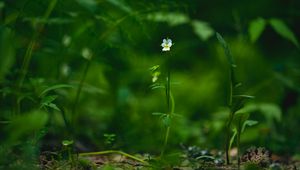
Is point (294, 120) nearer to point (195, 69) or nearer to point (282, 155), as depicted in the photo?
point (282, 155)

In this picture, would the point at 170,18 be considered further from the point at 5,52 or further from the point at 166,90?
the point at 5,52

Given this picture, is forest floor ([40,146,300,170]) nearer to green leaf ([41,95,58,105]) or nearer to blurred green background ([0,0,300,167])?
blurred green background ([0,0,300,167])

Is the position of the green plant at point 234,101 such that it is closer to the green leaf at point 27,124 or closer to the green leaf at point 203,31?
the green leaf at point 27,124

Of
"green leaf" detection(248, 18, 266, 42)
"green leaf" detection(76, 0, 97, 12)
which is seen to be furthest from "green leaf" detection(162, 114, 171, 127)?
"green leaf" detection(248, 18, 266, 42)

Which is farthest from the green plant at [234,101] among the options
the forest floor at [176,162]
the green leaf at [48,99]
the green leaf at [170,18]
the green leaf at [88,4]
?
the green leaf at [170,18]

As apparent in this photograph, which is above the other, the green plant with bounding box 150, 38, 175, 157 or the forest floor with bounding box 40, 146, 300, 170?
the green plant with bounding box 150, 38, 175, 157

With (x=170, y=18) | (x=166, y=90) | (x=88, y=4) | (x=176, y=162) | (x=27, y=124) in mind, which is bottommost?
(x=176, y=162)

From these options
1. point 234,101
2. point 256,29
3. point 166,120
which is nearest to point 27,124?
point 166,120

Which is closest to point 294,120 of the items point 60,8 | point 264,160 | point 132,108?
point 132,108
